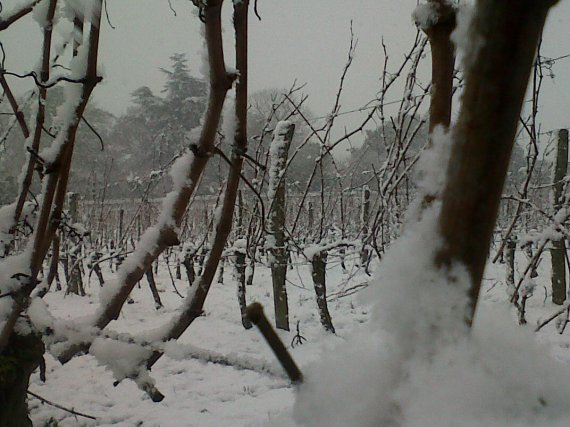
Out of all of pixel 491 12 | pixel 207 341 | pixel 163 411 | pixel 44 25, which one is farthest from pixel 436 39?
pixel 207 341

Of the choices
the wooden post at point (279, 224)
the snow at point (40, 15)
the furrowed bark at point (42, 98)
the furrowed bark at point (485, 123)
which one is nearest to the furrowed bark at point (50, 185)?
the furrowed bark at point (42, 98)

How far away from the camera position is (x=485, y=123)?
0.21 metres

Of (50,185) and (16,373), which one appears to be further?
(16,373)

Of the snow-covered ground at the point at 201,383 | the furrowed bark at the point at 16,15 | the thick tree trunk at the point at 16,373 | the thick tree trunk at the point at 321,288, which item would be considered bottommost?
the snow-covered ground at the point at 201,383

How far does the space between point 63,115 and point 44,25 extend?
0.27 meters

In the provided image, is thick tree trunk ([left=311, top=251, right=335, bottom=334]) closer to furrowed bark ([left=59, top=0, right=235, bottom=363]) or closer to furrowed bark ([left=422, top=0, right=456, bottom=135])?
furrowed bark ([left=59, top=0, right=235, bottom=363])

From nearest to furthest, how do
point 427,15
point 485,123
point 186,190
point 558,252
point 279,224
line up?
point 485,123 < point 427,15 < point 186,190 < point 279,224 < point 558,252

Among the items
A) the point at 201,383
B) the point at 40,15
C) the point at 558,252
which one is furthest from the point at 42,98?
the point at 558,252

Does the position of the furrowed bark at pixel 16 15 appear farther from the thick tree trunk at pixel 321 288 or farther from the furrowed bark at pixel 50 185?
the thick tree trunk at pixel 321 288

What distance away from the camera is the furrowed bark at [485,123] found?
20 centimetres

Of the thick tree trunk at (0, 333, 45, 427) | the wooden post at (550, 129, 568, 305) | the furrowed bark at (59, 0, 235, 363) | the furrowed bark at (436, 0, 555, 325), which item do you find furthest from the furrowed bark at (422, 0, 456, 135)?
the wooden post at (550, 129, 568, 305)

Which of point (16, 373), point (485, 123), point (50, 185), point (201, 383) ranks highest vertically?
point (485, 123)

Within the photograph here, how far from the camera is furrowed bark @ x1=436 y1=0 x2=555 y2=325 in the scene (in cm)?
20

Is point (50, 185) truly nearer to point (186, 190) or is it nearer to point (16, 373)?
point (186, 190)
